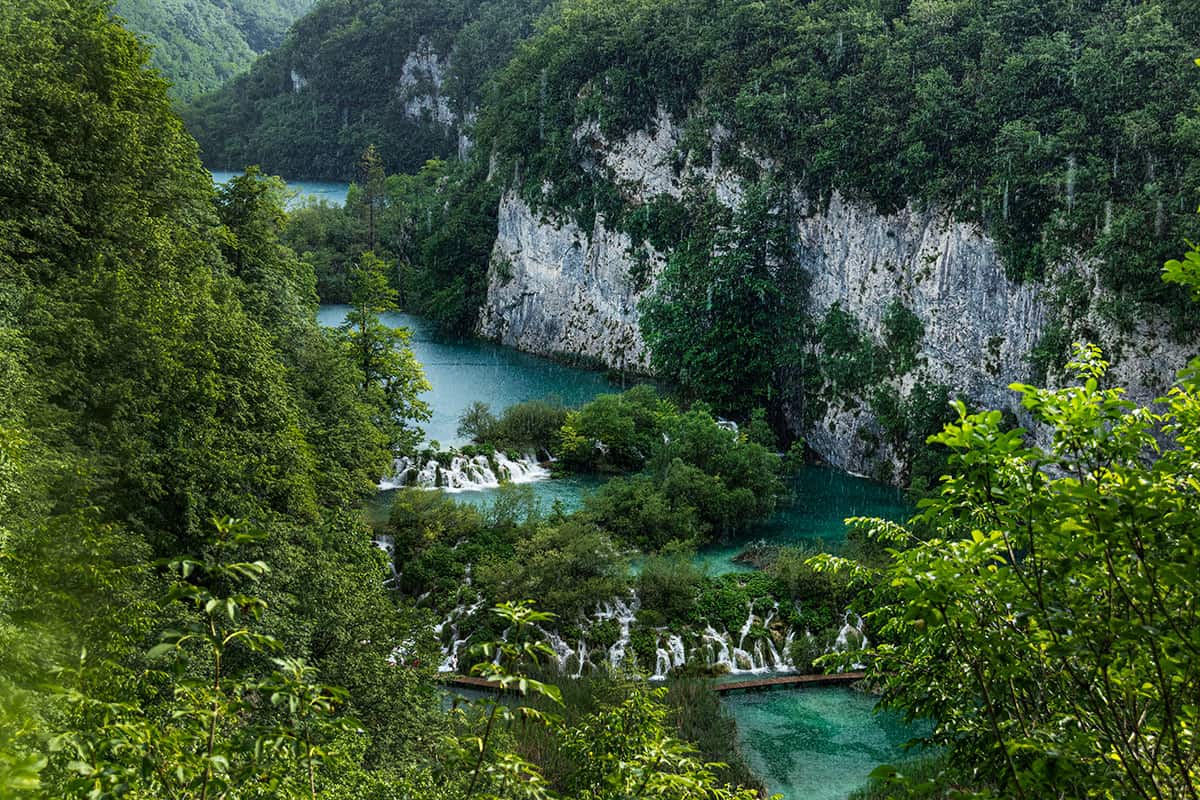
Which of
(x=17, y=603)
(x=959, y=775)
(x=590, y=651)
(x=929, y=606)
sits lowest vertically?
(x=590, y=651)

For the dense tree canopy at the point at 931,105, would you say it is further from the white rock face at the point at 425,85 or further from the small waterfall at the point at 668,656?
the white rock face at the point at 425,85

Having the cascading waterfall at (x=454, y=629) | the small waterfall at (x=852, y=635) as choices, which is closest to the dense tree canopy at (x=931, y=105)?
the small waterfall at (x=852, y=635)

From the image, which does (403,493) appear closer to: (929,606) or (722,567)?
(722,567)

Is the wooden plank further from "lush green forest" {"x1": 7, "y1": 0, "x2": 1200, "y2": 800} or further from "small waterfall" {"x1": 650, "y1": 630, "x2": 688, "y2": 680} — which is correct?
"small waterfall" {"x1": 650, "y1": 630, "x2": 688, "y2": 680}

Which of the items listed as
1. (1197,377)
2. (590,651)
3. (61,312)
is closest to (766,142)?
(590,651)

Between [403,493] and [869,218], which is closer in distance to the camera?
[403,493]

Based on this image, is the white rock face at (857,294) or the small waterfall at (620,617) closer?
the small waterfall at (620,617)

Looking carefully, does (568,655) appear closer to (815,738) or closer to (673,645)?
(673,645)

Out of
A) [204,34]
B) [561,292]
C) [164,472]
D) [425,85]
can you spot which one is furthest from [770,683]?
[204,34]
